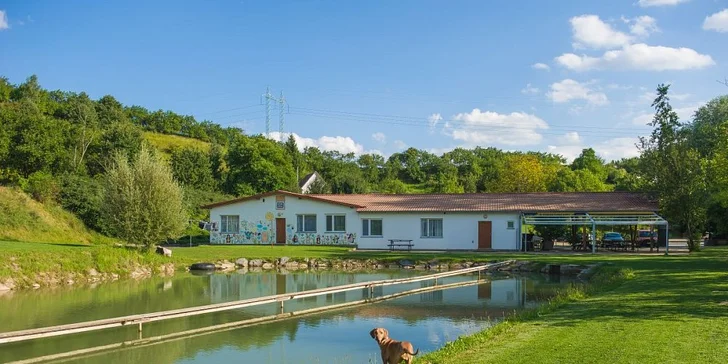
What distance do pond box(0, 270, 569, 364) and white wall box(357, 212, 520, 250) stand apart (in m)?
9.04

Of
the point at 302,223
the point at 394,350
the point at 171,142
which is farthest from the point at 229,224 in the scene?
the point at 171,142

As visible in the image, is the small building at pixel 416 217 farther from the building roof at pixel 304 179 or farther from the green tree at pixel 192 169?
the building roof at pixel 304 179

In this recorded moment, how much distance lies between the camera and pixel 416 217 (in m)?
34.2

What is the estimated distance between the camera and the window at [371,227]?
1378 inches

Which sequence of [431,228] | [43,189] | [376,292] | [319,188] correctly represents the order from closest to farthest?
[376,292] → [431,228] → [43,189] → [319,188]

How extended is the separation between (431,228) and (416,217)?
41.5 inches

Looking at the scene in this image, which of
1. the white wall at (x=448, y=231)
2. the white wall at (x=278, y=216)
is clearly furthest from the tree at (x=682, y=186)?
the white wall at (x=278, y=216)

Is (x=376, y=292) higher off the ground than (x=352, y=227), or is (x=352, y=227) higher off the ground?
(x=352, y=227)

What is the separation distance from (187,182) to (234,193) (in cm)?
445

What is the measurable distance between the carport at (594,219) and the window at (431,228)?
4.55m

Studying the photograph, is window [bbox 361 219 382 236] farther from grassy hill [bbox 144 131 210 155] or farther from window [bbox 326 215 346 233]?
grassy hill [bbox 144 131 210 155]

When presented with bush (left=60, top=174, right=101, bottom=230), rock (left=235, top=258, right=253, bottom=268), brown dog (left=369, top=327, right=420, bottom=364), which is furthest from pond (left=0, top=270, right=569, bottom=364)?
bush (left=60, top=174, right=101, bottom=230)

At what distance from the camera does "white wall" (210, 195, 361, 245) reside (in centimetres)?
3547

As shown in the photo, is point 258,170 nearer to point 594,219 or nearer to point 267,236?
point 267,236
